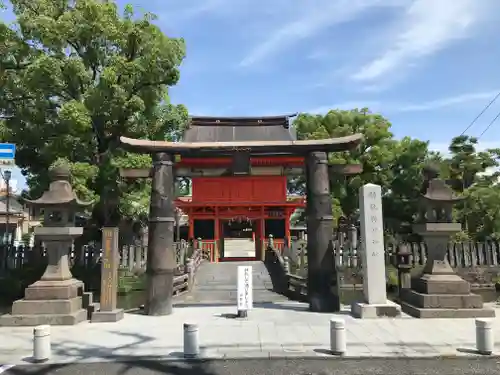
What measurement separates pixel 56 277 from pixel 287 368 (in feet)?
22.1

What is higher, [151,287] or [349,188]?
[349,188]

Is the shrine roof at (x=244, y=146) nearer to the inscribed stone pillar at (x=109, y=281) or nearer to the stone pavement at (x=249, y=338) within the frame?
the inscribed stone pillar at (x=109, y=281)

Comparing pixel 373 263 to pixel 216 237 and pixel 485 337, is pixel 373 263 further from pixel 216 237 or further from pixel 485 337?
pixel 216 237

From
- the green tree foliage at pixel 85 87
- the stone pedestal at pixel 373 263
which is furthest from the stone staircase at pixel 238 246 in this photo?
the stone pedestal at pixel 373 263

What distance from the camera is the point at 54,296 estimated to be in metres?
10.3

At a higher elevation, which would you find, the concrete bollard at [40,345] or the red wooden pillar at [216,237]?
the red wooden pillar at [216,237]

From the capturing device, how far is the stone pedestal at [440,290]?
1027 centimetres

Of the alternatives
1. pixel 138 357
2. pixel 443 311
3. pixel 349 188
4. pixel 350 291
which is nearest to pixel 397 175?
pixel 349 188

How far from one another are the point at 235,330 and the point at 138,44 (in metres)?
12.0

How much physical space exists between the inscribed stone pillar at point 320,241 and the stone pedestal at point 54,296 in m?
5.95

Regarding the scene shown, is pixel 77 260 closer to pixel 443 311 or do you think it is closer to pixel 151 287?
pixel 151 287

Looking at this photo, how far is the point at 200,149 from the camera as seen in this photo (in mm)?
11508

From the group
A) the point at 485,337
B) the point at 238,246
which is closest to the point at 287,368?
the point at 485,337

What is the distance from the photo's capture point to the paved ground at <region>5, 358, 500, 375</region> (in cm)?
643
